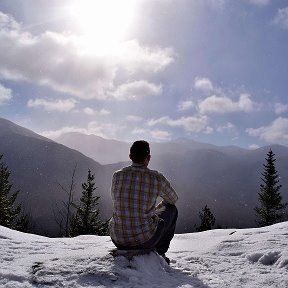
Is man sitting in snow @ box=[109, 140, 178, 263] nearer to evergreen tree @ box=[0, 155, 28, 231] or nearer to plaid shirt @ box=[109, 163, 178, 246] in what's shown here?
plaid shirt @ box=[109, 163, 178, 246]

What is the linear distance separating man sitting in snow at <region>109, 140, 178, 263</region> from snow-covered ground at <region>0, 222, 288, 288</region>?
11.3 inches

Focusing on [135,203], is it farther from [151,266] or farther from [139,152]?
[151,266]

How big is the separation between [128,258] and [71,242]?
2542mm

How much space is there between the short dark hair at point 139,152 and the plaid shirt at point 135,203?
0.11 metres

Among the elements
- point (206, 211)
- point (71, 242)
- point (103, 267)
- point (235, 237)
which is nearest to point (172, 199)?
point (103, 267)

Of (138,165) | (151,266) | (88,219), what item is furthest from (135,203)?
(88,219)

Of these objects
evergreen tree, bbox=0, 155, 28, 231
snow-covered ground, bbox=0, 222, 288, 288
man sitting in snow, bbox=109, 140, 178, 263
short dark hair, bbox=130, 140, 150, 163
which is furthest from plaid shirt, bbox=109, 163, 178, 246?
evergreen tree, bbox=0, 155, 28, 231

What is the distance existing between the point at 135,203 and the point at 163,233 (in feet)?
2.42

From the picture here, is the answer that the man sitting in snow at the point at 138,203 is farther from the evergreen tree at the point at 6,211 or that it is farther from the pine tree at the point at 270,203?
the pine tree at the point at 270,203

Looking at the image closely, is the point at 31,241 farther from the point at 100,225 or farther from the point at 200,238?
the point at 100,225

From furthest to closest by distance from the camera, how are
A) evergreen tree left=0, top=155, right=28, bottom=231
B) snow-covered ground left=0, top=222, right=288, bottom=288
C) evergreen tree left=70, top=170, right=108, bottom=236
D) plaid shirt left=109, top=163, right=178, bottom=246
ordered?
1. evergreen tree left=70, top=170, right=108, bottom=236
2. evergreen tree left=0, top=155, right=28, bottom=231
3. plaid shirt left=109, top=163, right=178, bottom=246
4. snow-covered ground left=0, top=222, right=288, bottom=288

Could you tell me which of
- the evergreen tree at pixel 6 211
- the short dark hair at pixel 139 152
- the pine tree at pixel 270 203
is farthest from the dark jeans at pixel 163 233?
the pine tree at pixel 270 203

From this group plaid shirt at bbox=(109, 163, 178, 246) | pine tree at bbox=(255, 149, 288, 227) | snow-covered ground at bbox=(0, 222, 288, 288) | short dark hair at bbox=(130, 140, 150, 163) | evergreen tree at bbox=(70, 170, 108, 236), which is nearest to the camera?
snow-covered ground at bbox=(0, 222, 288, 288)

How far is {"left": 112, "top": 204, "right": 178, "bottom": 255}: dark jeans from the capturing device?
5477 mm
